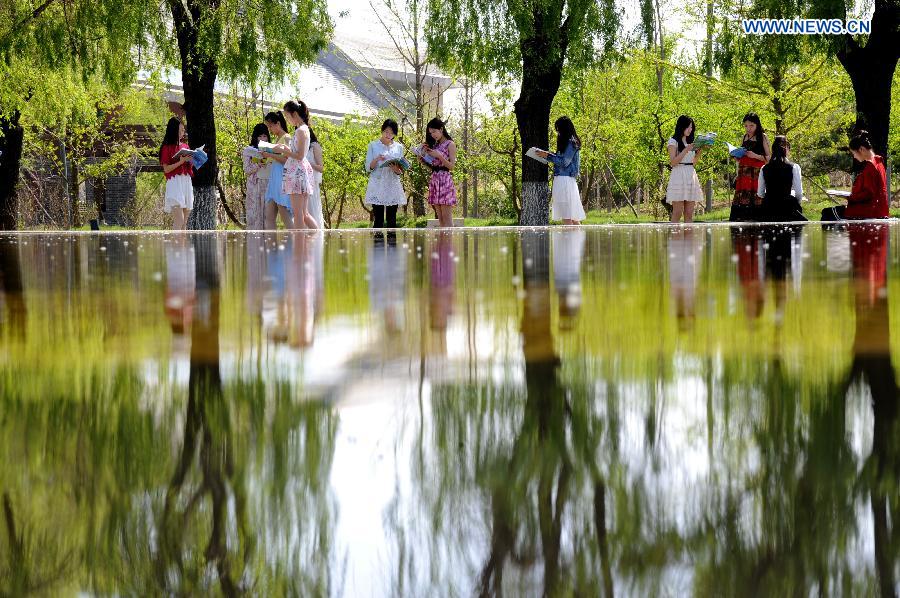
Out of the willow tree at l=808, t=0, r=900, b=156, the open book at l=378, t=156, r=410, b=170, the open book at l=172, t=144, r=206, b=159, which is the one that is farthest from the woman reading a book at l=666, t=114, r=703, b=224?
the open book at l=172, t=144, r=206, b=159

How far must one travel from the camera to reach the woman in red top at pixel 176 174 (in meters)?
15.0

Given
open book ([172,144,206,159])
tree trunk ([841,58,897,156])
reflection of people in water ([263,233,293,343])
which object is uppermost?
tree trunk ([841,58,897,156])

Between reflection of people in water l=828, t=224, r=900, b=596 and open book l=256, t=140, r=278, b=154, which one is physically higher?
open book l=256, t=140, r=278, b=154

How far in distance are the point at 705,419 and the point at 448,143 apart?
45.1ft

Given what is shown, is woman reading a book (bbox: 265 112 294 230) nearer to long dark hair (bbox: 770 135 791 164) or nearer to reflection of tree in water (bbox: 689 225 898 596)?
long dark hair (bbox: 770 135 791 164)

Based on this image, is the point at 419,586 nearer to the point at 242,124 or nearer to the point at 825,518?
the point at 825,518

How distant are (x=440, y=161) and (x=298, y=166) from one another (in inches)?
90.6

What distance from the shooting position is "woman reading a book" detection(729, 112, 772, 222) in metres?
14.2

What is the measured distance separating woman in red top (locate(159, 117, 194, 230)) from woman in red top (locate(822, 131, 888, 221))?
320 inches

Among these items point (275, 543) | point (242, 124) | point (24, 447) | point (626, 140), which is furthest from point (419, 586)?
point (626, 140)

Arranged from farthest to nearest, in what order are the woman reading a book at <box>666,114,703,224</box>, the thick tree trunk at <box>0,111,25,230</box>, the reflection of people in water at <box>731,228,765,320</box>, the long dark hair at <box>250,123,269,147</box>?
the thick tree trunk at <box>0,111,25,230</box> < the woman reading a book at <box>666,114,703,224</box> < the long dark hair at <box>250,123,269,147</box> < the reflection of people in water at <box>731,228,765,320</box>

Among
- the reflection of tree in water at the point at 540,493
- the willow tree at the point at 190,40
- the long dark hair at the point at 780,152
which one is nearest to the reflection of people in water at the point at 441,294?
the reflection of tree in water at the point at 540,493

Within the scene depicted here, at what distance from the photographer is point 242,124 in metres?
32.8

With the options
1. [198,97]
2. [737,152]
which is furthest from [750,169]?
[198,97]
